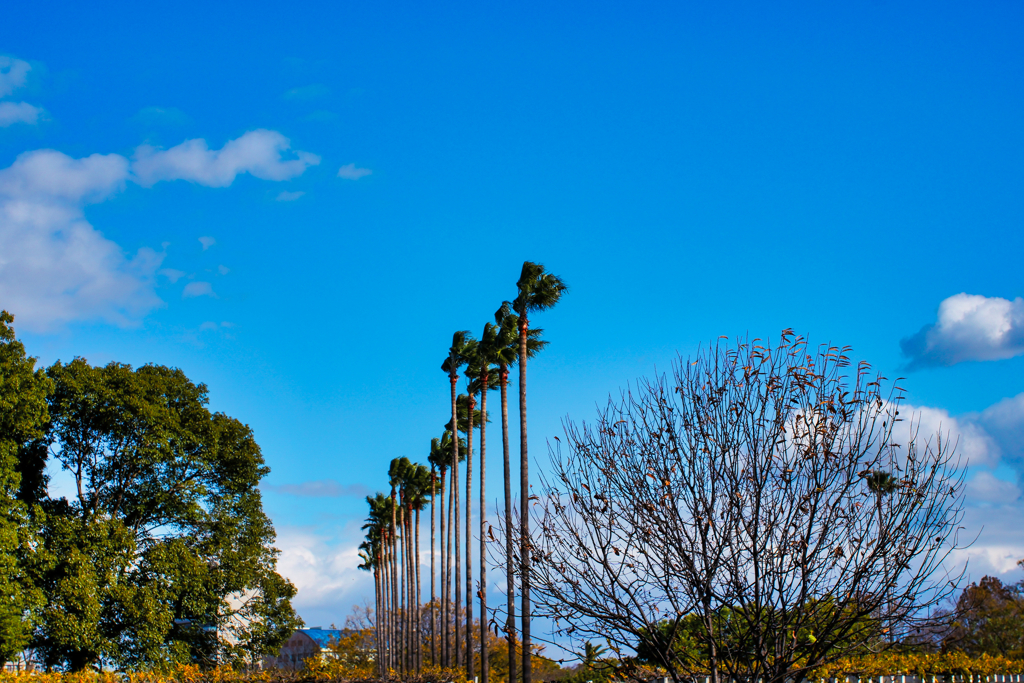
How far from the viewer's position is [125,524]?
33156 mm

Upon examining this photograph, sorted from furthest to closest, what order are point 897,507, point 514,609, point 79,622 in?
point 79,622, point 514,609, point 897,507

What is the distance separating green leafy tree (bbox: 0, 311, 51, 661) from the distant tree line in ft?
0.16

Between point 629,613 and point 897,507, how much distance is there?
3.36m

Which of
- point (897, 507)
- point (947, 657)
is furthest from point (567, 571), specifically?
point (947, 657)

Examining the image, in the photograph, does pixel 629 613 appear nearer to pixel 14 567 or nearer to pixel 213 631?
pixel 14 567

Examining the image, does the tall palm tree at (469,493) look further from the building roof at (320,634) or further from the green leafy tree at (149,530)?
the building roof at (320,634)

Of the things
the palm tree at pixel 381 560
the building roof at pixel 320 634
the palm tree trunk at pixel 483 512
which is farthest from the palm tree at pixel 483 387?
the building roof at pixel 320 634

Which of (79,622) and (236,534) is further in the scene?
(236,534)

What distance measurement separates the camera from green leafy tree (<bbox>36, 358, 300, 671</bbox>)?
1169 inches

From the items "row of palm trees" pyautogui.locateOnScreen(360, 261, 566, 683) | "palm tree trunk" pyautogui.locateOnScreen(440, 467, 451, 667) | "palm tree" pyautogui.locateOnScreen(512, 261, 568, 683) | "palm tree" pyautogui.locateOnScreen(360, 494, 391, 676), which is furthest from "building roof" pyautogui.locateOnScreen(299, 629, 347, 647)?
"palm tree" pyautogui.locateOnScreen(512, 261, 568, 683)

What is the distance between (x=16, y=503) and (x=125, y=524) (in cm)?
538

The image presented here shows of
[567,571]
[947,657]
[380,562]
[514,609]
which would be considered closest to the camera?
[567,571]

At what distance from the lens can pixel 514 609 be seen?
86.6 feet

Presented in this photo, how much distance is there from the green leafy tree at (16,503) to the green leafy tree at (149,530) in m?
0.89
